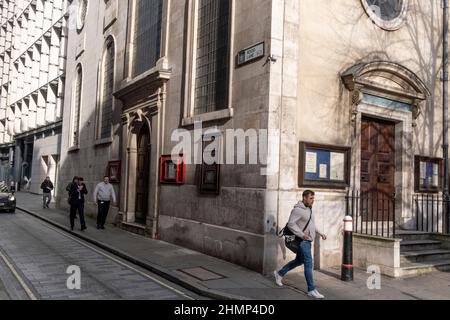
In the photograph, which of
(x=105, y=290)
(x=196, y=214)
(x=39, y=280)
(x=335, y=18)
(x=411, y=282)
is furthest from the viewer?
(x=196, y=214)

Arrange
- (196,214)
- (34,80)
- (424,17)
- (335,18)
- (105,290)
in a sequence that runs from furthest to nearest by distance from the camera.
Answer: (34,80) → (424,17) → (196,214) → (335,18) → (105,290)

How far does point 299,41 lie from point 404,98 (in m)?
3.68

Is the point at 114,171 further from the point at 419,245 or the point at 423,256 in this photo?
the point at 423,256

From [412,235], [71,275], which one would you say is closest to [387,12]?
[412,235]

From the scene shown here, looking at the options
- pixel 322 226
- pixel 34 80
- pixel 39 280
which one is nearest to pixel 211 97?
pixel 322 226

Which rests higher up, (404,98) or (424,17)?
(424,17)

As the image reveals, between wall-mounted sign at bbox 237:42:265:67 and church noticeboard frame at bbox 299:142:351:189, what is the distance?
206 cm

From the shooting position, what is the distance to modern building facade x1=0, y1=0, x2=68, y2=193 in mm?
33469

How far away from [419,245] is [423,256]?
1.87 ft

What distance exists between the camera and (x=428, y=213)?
11320 mm

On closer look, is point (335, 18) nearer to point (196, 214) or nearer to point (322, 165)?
point (322, 165)

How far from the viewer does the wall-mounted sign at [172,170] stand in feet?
36.1

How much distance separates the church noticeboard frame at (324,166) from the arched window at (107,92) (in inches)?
410

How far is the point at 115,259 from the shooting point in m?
9.45
